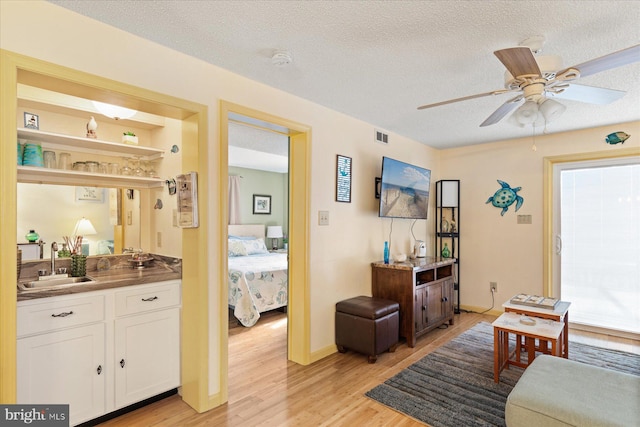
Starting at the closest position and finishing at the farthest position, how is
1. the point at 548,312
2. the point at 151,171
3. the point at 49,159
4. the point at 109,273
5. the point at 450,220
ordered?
the point at 49,159 < the point at 109,273 < the point at 548,312 < the point at 151,171 < the point at 450,220

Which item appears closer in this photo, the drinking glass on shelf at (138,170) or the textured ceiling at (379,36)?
the textured ceiling at (379,36)

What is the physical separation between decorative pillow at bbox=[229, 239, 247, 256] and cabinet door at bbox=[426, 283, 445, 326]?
322cm

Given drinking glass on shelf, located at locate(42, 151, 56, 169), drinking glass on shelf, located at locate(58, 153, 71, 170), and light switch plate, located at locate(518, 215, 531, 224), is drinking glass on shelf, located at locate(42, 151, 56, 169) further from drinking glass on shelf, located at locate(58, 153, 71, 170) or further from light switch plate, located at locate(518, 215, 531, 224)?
light switch plate, located at locate(518, 215, 531, 224)

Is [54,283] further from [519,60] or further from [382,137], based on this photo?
[382,137]

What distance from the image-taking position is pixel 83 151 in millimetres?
2666

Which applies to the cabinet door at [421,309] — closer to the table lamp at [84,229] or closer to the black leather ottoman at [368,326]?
the black leather ottoman at [368,326]

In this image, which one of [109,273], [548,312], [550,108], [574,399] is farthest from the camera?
[548,312]

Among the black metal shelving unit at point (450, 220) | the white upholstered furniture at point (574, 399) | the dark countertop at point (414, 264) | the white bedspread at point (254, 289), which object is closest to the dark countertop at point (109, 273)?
the white bedspread at point (254, 289)

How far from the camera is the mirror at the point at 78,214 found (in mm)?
2469

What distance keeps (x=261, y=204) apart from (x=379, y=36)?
5.69 m

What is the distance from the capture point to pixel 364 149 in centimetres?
370

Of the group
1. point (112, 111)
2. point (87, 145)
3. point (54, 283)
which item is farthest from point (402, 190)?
point (54, 283)

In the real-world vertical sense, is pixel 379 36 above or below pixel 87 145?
above

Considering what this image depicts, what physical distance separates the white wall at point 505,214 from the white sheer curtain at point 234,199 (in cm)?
393
